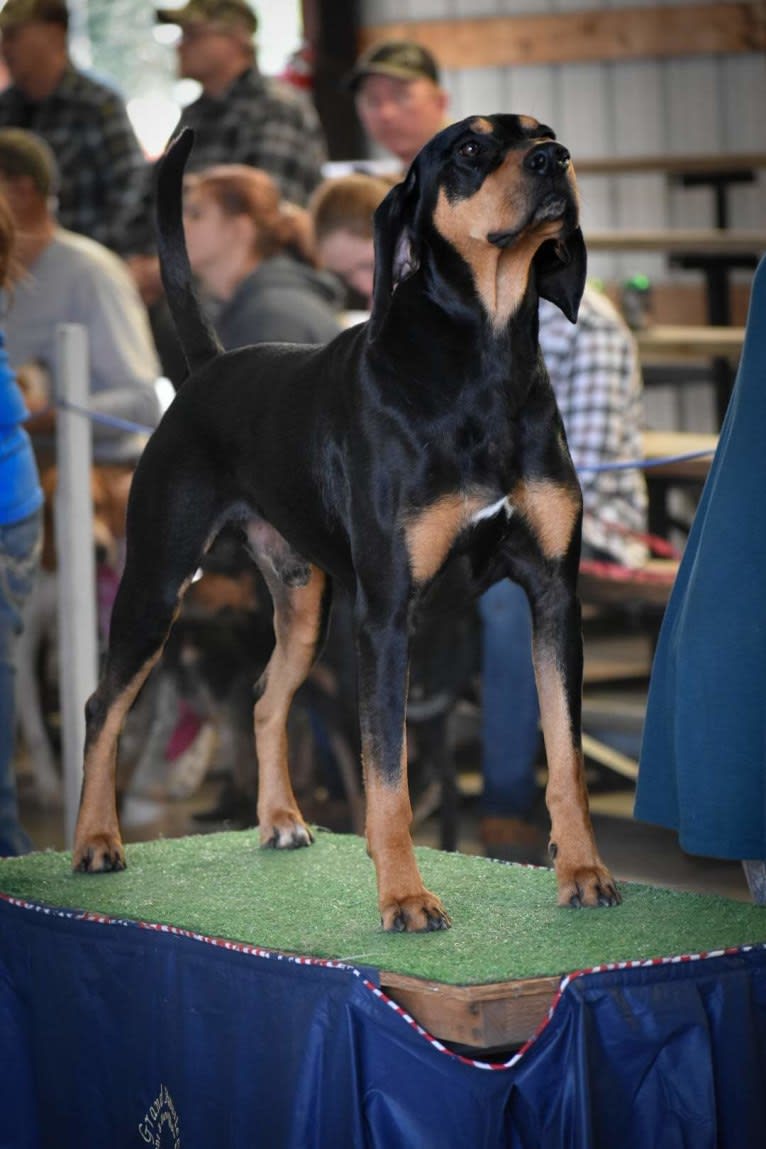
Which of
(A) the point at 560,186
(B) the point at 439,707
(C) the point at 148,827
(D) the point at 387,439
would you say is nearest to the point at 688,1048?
(D) the point at 387,439

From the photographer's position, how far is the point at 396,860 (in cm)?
282

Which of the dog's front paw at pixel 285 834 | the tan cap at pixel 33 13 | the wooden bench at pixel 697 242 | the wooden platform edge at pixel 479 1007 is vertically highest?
the tan cap at pixel 33 13

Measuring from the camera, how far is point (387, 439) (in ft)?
9.38

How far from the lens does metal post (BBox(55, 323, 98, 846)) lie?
16.2ft

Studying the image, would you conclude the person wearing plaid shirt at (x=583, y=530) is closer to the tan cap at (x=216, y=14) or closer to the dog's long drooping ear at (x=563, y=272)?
the dog's long drooping ear at (x=563, y=272)

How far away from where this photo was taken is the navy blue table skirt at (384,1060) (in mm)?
2561

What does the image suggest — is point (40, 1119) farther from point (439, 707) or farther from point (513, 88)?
point (513, 88)

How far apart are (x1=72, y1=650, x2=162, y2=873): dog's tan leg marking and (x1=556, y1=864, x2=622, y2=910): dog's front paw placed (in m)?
1.00

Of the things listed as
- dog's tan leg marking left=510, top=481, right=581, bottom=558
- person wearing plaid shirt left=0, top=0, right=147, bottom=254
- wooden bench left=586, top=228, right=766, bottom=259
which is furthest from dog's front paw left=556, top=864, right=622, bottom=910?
person wearing plaid shirt left=0, top=0, right=147, bottom=254

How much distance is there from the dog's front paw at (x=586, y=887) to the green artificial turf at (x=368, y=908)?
1.3 inches

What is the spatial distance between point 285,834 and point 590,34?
8.07 m

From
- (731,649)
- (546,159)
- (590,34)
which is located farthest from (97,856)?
(590,34)

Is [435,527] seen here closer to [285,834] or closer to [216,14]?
[285,834]

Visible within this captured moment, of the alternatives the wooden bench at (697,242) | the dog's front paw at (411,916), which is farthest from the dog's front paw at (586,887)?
the wooden bench at (697,242)
